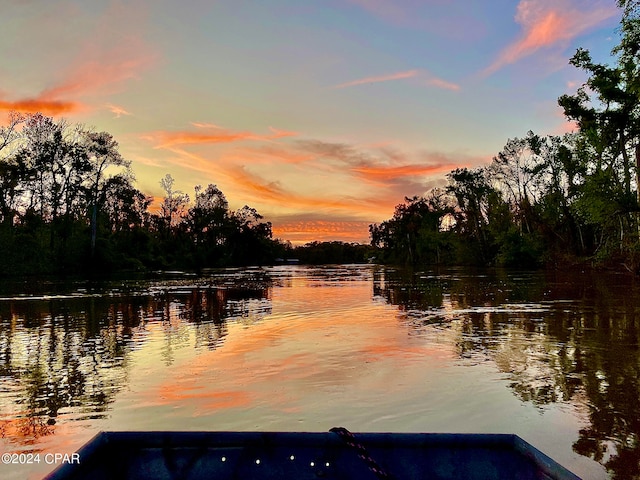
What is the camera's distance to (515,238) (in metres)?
58.7

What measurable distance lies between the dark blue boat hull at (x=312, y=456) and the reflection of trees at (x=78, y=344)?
2855 millimetres

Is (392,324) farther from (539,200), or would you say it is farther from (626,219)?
(539,200)

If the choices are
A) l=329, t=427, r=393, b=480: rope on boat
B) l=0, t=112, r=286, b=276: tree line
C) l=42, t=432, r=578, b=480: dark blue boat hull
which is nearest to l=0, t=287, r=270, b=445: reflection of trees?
l=42, t=432, r=578, b=480: dark blue boat hull

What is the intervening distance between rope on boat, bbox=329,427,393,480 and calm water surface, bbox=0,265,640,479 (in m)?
2.32

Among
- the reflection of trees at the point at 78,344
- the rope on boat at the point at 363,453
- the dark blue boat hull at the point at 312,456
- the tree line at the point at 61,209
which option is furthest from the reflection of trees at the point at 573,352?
the tree line at the point at 61,209

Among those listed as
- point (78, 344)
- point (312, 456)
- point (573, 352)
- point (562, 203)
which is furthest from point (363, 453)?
point (562, 203)

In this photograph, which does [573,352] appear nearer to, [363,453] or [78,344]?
[363,453]

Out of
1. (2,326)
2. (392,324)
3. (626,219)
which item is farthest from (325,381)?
(626,219)

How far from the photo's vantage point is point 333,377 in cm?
751

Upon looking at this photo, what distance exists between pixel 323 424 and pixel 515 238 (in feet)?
192

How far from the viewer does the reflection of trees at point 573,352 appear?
16.2 feet

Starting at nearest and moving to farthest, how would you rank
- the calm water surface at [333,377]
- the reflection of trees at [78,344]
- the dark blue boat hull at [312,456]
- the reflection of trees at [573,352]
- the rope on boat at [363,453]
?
the rope on boat at [363,453], the dark blue boat hull at [312,456], the reflection of trees at [573,352], the calm water surface at [333,377], the reflection of trees at [78,344]

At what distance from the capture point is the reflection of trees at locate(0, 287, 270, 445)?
5.95m

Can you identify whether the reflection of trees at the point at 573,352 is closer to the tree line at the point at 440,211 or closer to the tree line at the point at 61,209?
the tree line at the point at 440,211
